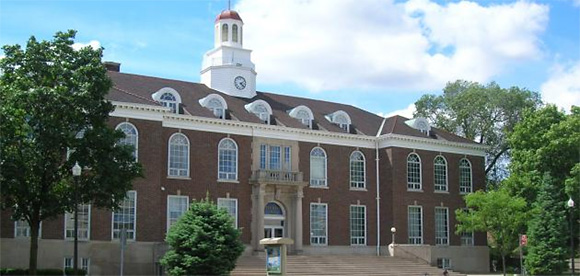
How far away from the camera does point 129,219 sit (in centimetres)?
4378

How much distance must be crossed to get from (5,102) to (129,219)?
13257 millimetres

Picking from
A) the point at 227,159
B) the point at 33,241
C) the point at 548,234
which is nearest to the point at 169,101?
the point at 227,159

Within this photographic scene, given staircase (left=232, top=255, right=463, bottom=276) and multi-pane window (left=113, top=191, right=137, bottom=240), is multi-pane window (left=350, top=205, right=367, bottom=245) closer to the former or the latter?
staircase (left=232, top=255, right=463, bottom=276)

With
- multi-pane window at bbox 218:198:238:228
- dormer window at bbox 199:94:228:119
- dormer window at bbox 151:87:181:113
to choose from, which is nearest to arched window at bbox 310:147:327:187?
multi-pane window at bbox 218:198:238:228

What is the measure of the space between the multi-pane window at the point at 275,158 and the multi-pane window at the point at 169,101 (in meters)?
6.19

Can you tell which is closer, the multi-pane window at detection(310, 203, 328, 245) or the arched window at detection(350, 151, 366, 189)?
the multi-pane window at detection(310, 203, 328, 245)

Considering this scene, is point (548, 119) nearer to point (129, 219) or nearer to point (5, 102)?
point (129, 219)

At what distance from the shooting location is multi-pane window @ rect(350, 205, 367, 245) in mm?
53094

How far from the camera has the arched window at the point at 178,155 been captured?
46703mm

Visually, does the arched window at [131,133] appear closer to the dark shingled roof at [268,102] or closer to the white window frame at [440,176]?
the dark shingled roof at [268,102]

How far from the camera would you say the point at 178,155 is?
47000 millimetres

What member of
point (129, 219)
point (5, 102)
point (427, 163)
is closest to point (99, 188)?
point (5, 102)

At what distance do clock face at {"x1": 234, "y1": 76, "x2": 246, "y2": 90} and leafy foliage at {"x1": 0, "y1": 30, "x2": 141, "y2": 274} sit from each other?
62.8 ft

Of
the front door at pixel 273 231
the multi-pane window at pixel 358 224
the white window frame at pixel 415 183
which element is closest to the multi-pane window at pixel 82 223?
the front door at pixel 273 231
